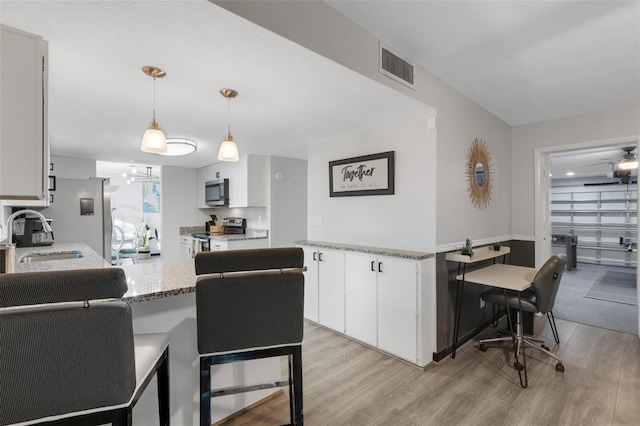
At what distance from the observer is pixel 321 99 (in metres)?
2.36

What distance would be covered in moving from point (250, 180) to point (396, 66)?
2953mm

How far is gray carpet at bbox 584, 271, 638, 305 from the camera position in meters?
4.39

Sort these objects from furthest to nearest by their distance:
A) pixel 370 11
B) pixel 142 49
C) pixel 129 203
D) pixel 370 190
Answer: pixel 129 203 → pixel 370 190 → pixel 370 11 → pixel 142 49

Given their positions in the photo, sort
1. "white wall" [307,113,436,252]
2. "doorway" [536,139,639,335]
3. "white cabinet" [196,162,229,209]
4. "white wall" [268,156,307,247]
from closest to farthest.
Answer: "white wall" [307,113,436,252], "doorway" [536,139,639,335], "white wall" [268,156,307,247], "white cabinet" [196,162,229,209]

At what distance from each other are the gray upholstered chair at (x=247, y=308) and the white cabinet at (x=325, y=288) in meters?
1.77

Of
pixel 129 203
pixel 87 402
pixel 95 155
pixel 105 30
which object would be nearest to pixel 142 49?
pixel 105 30

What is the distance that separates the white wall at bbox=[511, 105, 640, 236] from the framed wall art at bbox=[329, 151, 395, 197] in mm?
2066

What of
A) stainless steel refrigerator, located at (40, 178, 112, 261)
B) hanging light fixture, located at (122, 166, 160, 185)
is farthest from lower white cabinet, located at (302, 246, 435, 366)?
hanging light fixture, located at (122, 166, 160, 185)

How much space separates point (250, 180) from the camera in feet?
15.0

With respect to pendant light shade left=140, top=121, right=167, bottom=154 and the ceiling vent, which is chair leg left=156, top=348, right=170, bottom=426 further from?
the ceiling vent

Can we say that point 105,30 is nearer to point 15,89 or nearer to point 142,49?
point 142,49

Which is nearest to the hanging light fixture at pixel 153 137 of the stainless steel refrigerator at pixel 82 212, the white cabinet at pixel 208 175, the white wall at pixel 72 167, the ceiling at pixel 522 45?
the ceiling at pixel 522 45

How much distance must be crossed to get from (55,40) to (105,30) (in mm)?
315

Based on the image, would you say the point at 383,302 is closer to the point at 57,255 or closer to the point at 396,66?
the point at 396,66
